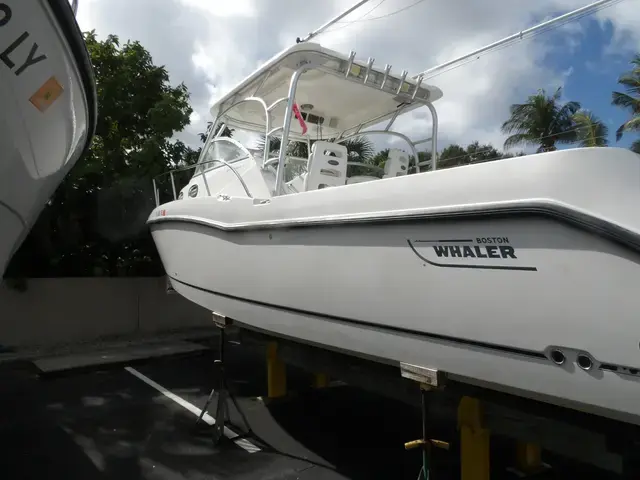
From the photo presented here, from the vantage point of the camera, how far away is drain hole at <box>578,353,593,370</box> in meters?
1.97

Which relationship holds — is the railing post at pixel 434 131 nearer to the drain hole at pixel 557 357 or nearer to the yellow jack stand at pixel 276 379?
the yellow jack stand at pixel 276 379

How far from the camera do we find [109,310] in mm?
9148

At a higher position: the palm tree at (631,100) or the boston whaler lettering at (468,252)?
the palm tree at (631,100)

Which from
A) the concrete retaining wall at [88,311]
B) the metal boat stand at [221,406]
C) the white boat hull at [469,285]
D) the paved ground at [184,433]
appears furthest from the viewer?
the concrete retaining wall at [88,311]

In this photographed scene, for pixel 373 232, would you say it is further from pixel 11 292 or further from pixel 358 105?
pixel 11 292

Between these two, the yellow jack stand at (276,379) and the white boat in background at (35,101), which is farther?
the yellow jack stand at (276,379)

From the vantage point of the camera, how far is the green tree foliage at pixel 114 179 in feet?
27.5

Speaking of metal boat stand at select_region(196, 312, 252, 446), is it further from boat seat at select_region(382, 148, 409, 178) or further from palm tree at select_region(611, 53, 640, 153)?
palm tree at select_region(611, 53, 640, 153)

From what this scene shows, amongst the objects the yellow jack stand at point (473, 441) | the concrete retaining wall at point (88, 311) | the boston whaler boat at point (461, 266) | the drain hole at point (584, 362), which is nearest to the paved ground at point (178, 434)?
the yellow jack stand at point (473, 441)

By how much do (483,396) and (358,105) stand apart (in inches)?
140

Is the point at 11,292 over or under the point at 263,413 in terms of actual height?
over

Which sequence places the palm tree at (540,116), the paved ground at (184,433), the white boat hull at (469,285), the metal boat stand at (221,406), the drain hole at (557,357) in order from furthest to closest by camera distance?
1. the palm tree at (540,116)
2. the metal boat stand at (221,406)
3. the paved ground at (184,433)
4. the drain hole at (557,357)
5. the white boat hull at (469,285)

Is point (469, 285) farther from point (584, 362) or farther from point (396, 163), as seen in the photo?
point (396, 163)

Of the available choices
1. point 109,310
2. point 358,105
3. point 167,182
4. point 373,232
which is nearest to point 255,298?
point 373,232
